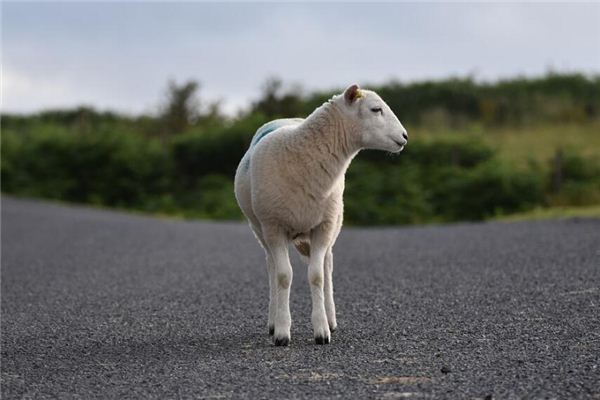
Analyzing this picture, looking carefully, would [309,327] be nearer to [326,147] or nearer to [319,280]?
[319,280]

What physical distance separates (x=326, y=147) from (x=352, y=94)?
0.49 m

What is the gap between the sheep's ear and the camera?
653 cm

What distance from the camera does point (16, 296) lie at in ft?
32.5

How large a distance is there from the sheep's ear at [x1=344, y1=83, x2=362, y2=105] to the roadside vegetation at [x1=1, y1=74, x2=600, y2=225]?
13.1 metres

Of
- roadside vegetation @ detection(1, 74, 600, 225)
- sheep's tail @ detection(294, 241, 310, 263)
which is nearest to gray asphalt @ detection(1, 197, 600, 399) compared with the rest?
sheep's tail @ detection(294, 241, 310, 263)

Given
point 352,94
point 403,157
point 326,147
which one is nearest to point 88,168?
point 403,157

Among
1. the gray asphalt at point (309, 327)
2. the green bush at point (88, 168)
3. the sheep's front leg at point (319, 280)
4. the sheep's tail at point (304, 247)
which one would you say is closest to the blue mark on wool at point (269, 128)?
the sheep's tail at point (304, 247)

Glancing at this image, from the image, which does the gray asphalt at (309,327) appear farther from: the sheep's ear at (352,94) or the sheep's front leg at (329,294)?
the sheep's ear at (352,94)

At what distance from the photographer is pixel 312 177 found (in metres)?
6.57

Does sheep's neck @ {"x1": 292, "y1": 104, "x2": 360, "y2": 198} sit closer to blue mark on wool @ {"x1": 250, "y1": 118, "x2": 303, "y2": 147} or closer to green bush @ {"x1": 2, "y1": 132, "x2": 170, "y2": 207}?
blue mark on wool @ {"x1": 250, "y1": 118, "x2": 303, "y2": 147}

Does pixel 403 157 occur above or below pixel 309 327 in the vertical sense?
above

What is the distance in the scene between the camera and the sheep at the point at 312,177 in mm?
6480

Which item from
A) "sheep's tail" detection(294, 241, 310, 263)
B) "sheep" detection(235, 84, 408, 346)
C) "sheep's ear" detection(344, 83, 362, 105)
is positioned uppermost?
"sheep's ear" detection(344, 83, 362, 105)

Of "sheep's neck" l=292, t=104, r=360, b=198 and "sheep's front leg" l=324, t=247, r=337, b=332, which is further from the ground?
"sheep's neck" l=292, t=104, r=360, b=198
